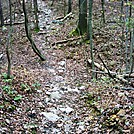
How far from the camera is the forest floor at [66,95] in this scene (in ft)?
21.9

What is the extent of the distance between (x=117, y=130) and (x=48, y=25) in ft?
57.5

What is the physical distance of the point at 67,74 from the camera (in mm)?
12484

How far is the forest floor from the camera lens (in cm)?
668

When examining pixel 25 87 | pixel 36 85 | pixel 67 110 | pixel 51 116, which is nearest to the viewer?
pixel 51 116

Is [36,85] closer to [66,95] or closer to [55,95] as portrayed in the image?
[55,95]

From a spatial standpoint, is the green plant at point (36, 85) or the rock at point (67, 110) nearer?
the rock at point (67, 110)

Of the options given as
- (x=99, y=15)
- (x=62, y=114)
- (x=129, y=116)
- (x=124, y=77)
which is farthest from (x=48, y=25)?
(x=129, y=116)

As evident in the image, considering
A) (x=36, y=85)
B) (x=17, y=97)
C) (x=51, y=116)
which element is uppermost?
(x=17, y=97)

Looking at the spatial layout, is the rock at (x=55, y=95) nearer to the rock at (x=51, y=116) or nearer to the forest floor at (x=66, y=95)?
the forest floor at (x=66, y=95)

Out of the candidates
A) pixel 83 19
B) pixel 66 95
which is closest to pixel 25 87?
pixel 66 95

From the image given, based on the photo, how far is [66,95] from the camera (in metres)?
9.63

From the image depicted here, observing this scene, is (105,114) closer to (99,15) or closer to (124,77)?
(124,77)

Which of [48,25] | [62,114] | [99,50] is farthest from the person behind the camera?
[48,25]

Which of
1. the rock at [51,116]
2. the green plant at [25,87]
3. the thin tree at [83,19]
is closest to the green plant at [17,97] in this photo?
the green plant at [25,87]
